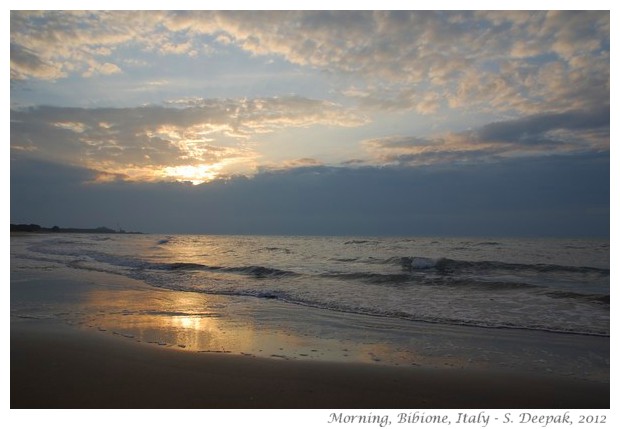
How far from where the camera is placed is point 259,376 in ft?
17.7

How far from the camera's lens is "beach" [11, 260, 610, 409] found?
474 cm

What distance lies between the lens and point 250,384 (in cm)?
510

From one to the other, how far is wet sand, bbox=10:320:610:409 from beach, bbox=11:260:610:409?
13 millimetres

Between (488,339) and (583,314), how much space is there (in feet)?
14.7

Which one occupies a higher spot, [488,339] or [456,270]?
[456,270]

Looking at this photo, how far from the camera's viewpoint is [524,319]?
9.95 metres

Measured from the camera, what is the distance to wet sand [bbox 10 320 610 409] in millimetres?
4695

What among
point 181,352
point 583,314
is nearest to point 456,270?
point 583,314

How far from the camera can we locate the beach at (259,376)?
4742 millimetres

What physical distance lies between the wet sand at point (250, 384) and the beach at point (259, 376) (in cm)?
1

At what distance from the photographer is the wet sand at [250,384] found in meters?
4.70

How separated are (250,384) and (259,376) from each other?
307 mm

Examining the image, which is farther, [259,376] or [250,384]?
[259,376]
